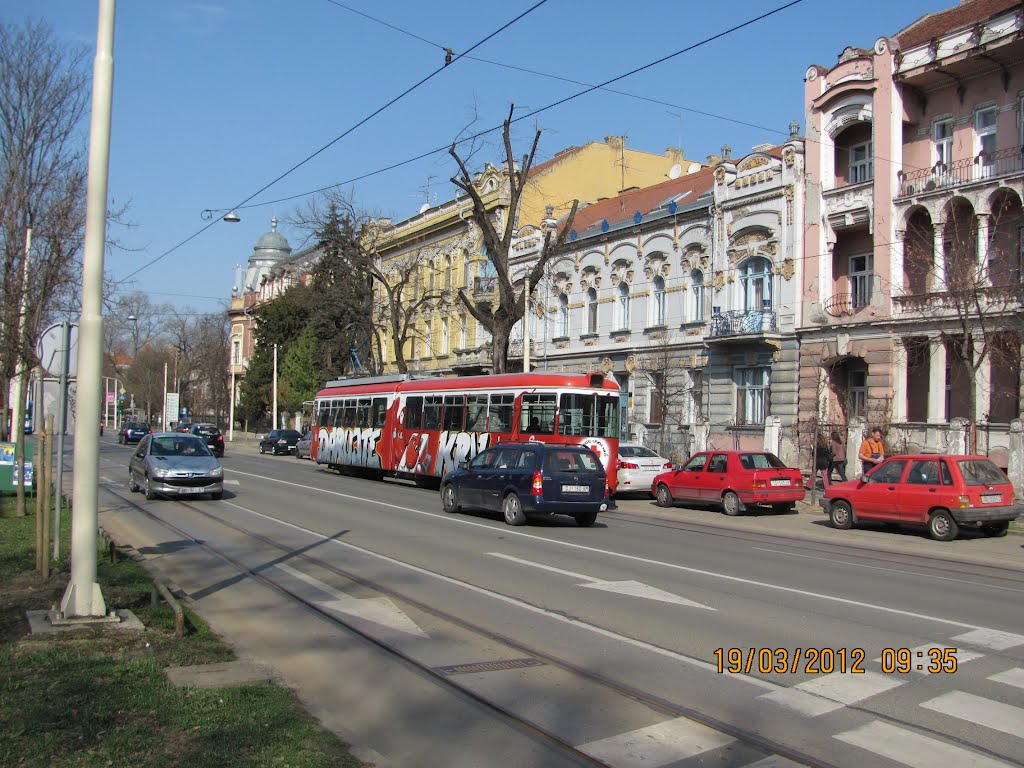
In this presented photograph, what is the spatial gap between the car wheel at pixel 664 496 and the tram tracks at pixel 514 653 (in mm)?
12944

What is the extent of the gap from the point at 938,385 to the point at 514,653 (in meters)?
24.0

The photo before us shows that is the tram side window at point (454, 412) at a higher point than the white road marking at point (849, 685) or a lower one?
higher

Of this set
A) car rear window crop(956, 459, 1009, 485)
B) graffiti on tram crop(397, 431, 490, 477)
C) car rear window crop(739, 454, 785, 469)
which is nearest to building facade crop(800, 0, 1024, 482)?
car rear window crop(739, 454, 785, 469)

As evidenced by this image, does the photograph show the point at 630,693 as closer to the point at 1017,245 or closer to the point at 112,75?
the point at 112,75

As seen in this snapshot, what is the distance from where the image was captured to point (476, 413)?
25.8 meters

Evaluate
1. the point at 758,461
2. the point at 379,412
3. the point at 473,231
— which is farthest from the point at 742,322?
the point at 473,231

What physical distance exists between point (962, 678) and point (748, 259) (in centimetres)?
2850

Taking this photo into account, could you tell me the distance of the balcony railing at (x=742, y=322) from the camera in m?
32.6

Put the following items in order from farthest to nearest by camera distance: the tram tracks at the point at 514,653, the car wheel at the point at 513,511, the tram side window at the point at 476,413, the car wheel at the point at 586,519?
the tram side window at the point at 476,413 → the car wheel at the point at 586,519 → the car wheel at the point at 513,511 → the tram tracks at the point at 514,653

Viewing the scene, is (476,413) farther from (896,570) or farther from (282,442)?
(282,442)

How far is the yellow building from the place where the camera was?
50.7 m

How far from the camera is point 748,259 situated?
113ft

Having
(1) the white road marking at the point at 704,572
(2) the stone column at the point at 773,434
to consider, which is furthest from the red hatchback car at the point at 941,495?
(2) the stone column at the point at 773,434

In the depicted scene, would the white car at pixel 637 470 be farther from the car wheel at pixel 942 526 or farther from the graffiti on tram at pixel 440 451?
the car wheel at pixel 942 526
